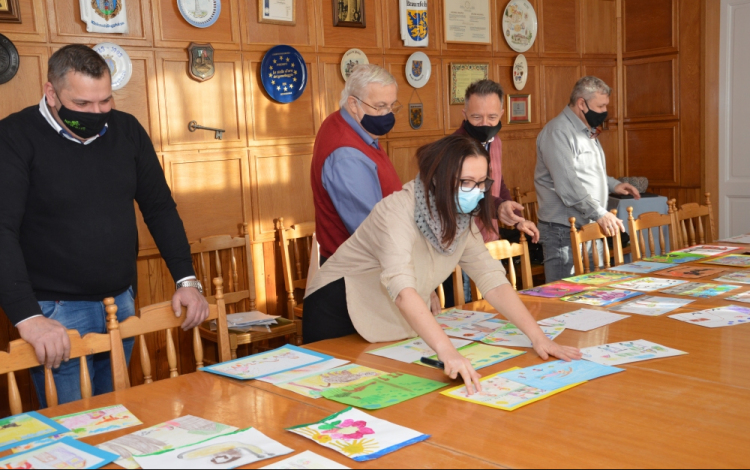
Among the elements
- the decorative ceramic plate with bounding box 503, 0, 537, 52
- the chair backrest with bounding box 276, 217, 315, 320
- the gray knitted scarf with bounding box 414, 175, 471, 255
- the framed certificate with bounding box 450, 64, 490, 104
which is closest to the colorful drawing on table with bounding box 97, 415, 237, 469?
the gray knitted scarf with bounding box 414, 175, 471, 255

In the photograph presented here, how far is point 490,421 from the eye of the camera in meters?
1.58

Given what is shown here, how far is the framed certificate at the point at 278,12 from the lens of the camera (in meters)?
4.14

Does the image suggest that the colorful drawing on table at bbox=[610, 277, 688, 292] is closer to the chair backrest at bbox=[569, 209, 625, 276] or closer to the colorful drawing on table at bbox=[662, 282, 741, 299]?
the colorful drawing on table at bbox=[662, 282, 741, 299]

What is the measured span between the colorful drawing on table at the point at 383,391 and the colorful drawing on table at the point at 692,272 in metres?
1.69

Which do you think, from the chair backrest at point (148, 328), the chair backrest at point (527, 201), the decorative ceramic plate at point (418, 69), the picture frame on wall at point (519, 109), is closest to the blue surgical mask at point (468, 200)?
the chair backrest at point (148, 328)

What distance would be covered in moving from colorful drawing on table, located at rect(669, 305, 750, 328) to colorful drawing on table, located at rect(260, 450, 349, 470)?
4.74 ft

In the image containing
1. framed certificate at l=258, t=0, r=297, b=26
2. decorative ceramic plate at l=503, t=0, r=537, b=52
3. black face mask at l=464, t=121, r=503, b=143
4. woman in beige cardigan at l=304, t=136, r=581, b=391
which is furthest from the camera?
decorative ceramic plate at l=503, t=0, r=537, b=52

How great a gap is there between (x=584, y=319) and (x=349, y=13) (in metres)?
2.84

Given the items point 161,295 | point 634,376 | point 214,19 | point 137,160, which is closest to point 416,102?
point 214,19

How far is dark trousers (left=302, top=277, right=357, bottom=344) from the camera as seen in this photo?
7.80ft

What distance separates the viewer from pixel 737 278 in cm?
298

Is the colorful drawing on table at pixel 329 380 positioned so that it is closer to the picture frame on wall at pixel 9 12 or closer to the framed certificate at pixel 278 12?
the picture frame on wall at pixel 9 12

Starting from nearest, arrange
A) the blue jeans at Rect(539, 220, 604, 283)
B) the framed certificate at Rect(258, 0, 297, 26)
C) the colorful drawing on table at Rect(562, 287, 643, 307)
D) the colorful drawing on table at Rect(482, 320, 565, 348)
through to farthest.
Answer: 1. the colorful drawing on table at Rect(482, 320, 565, 348)
2. the colorful drawing on table at Rect(562, 287, 643, 307)
3. the blue jeans at Rect(539, 220, 604, 283)
4. the framed certificate at Rect(258, 0, 297, 26)

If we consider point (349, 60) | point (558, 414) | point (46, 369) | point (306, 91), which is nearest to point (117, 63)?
point (306, 91)
